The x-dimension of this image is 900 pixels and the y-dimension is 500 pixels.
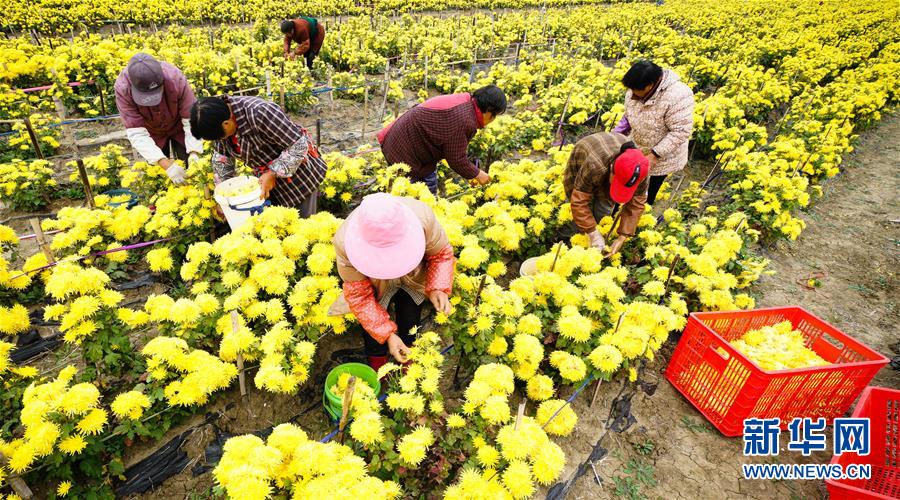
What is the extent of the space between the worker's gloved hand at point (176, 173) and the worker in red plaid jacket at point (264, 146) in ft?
1.23

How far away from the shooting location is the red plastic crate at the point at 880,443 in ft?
9.20

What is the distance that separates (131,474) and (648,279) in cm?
399

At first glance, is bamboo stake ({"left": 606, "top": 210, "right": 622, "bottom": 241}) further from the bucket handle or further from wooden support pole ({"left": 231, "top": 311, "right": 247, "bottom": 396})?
wooden support pole ({"left": 231, "top": 311, "right": 247, "bottom": 396})

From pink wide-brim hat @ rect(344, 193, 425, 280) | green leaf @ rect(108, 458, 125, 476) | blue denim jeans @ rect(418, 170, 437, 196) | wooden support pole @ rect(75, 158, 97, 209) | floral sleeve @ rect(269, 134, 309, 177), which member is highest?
pink wide-brim hat @ rect(344, 193, 425, 280)

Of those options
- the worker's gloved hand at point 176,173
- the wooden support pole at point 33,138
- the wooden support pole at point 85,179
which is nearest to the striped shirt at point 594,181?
the worker's gloved hand at point 176,173

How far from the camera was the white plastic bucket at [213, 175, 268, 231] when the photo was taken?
329cm

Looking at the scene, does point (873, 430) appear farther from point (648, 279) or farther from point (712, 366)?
point (648, 279)

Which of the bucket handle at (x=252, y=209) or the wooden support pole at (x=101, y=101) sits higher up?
the bucket handle at (x=252, y=209)

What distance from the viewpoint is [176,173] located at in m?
3.79

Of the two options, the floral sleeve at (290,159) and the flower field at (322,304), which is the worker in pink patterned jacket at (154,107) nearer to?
the flower field at (322,304)

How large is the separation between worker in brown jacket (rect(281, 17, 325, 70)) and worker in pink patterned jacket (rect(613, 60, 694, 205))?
23.8ft

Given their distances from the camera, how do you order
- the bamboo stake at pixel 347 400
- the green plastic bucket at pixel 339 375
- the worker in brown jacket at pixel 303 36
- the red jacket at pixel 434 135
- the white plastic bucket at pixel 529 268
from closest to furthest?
the bamboo stake at pixel 347 400, the green plastic bucket at pixel 339 375, the red jacket at pixel 434 135, the white plastic bucket at pixel 529 268, the worker in brown jacket at pixel 303 36

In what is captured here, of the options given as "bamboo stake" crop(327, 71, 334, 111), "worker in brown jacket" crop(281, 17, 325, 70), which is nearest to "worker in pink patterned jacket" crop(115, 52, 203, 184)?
"bamboo stake" crop(327, 71, 334, 111)

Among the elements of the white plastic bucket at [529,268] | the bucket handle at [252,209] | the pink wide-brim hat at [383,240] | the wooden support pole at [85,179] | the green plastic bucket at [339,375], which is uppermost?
the pink wide-brim hat at [383,240]
